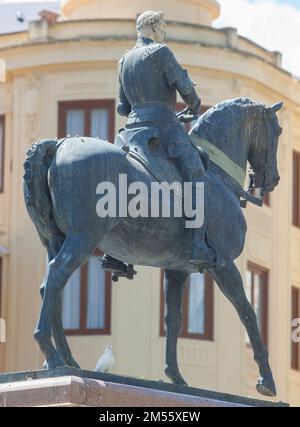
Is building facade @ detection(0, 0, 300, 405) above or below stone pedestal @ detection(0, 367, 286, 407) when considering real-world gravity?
above

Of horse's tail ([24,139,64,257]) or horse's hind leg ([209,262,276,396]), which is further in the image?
horse's hind leg ([209,262,276,396])

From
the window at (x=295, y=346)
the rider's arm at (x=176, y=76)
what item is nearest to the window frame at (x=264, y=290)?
the window at (x=295, y=346)

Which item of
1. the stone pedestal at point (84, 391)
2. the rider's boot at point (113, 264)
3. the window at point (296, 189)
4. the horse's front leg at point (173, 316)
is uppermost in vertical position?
the window at point (296, 189)

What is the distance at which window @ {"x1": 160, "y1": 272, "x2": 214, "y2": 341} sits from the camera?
4247 cm

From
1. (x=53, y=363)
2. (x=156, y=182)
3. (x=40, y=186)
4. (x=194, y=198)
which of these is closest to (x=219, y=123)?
(x=194, y=198)

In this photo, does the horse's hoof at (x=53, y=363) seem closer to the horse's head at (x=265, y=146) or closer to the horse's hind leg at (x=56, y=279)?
the horse's hind leg at (x=56, y=279)

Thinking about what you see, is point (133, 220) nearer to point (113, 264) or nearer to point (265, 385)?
point (113, 264)

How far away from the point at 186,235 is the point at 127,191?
987mm

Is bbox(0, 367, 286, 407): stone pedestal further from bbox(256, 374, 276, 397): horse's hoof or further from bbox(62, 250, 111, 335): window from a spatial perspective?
bbox(62, 250, 111, 335): window

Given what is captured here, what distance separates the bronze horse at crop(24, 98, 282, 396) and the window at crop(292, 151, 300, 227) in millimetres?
26102

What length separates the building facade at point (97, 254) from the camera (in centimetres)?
4203

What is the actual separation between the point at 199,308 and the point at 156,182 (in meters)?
23.4

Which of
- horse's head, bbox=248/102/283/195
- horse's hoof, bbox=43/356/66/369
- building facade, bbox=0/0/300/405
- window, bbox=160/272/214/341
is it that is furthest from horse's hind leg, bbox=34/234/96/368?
window, bbox=160/272/214/341

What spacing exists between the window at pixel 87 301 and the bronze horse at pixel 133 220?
839 inches
